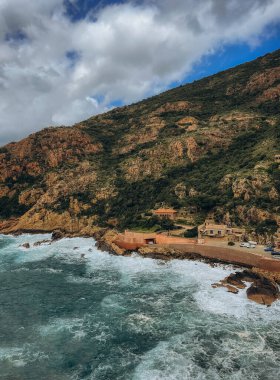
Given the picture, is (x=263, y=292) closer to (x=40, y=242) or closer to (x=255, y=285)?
(x=255, y=285)

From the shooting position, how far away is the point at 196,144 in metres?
108

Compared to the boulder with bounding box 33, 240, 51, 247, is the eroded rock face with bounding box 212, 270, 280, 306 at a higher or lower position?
lower

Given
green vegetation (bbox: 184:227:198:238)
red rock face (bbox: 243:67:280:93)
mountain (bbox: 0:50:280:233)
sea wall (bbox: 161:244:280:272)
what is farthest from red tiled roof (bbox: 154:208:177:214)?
red rock face (bbox: 243:67:280:93)

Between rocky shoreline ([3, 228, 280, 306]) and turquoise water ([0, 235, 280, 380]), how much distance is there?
1.47 meters

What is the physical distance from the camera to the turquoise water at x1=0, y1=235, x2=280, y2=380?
2920 cm

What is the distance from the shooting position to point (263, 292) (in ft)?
140

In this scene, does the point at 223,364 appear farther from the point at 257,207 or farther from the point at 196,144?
the point at 196,144

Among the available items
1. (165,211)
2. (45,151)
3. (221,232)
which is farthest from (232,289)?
(45,151)

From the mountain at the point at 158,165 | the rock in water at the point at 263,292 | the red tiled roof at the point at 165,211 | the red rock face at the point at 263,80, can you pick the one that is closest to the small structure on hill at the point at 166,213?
the red tiled roof at the point at 165,211

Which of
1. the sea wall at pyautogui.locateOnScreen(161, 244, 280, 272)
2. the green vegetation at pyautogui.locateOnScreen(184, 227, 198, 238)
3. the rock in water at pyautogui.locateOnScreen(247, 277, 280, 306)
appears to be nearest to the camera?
the rock in water at pyautogui.locateOnScreen(247, 277, 280, 306)

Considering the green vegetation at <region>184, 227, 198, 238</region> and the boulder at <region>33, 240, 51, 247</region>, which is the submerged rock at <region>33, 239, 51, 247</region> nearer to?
the boulder at <region>33, 240, 51, 247</region>

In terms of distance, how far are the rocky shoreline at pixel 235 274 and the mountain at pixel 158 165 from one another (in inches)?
446

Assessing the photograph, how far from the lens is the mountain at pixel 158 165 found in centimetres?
7888

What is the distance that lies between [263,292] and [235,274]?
22.7 feet
